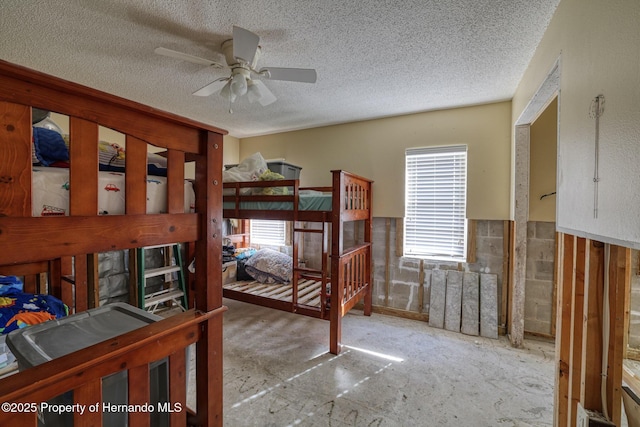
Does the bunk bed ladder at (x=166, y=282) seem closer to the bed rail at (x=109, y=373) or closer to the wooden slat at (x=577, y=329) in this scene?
the bed rail at (x=109, y=373)

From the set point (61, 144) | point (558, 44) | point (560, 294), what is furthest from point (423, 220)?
point (61, 144)

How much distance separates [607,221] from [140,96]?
3798 mm

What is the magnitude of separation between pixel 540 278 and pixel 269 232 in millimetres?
3568

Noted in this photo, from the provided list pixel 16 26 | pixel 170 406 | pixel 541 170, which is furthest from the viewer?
pixel 541 170

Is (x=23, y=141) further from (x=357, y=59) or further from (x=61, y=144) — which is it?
(x=357, y=59)

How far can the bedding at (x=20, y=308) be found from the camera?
121cm

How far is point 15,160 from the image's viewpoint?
0.65m

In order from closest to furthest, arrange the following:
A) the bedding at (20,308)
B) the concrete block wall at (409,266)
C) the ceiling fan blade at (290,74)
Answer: the bedding at (20,308) → the ceiling fan blade at (290,74) → the concrete block wall at (409,266)

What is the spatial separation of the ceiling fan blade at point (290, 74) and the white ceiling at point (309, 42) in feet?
0.70

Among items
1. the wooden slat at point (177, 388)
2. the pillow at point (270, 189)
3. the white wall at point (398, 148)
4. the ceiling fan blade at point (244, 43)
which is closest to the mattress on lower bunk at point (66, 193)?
the wooden slat at point (177, 388)

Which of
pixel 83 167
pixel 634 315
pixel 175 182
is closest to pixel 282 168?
pixel 175 182

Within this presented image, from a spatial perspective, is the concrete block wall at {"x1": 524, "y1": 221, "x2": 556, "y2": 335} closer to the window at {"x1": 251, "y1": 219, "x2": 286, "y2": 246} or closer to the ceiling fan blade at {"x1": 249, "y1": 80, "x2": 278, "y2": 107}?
the ceiling fan blade at {"x1": 249, "y1": 80, "x2": 278, "y2": 107}

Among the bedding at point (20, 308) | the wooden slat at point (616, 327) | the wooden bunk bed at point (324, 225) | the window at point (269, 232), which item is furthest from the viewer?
the window at point (269, 232)

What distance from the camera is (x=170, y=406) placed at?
0.93 meters
